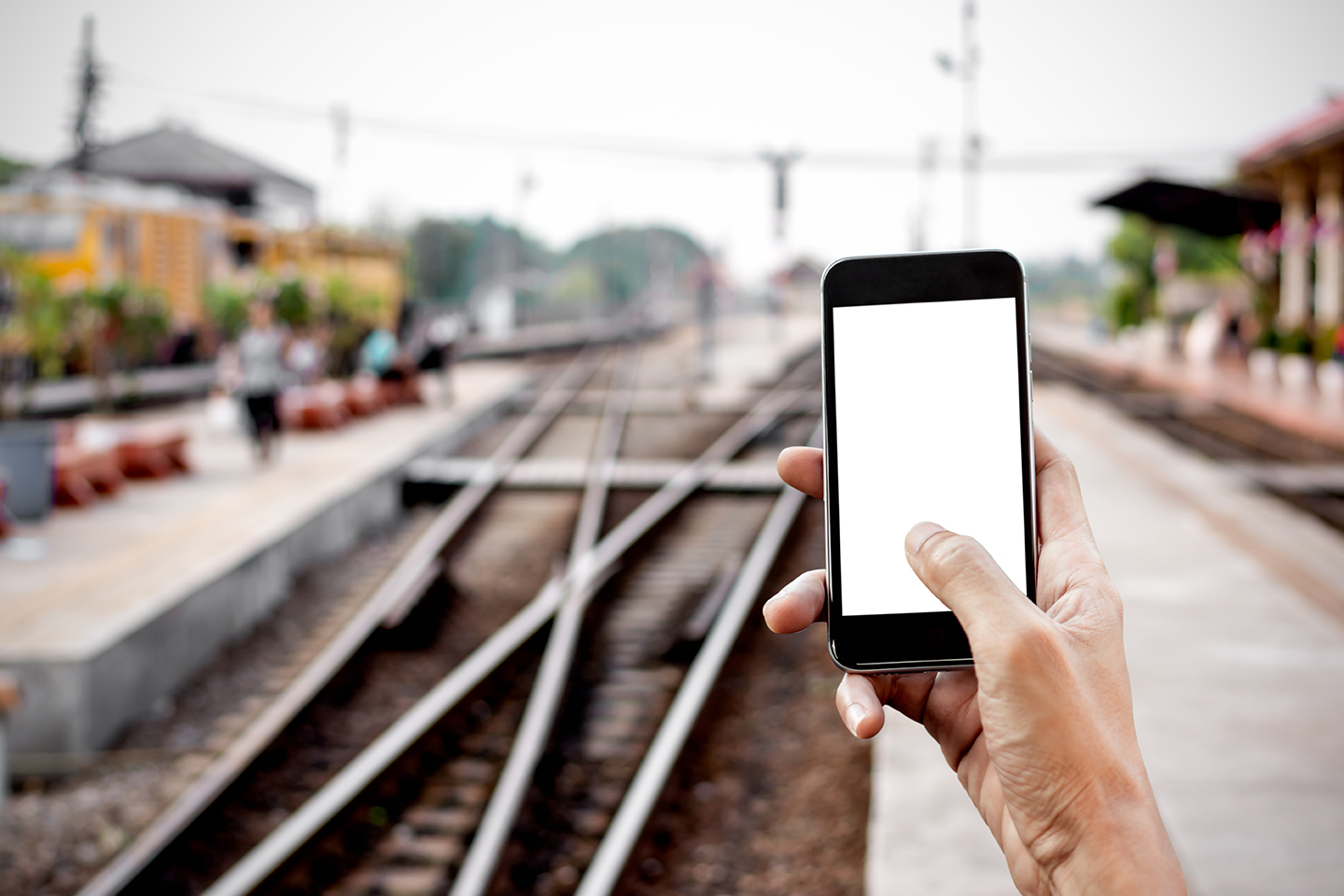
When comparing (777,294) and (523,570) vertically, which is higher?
(777,294)

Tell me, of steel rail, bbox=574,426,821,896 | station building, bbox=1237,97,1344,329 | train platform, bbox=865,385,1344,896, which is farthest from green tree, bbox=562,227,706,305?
train platform, bbox=865,385,1344,896

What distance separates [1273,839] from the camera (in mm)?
5094

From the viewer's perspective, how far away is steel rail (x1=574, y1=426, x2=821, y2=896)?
18.1 ft

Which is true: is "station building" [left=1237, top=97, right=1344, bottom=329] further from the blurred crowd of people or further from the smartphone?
the smartphone

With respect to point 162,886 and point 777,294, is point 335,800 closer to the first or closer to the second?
point 162,886

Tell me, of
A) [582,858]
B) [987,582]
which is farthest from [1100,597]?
[582,858]

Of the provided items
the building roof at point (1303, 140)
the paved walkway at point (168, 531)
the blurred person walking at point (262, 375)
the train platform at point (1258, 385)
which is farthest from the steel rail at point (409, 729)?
the building roof at point (1303, 140)

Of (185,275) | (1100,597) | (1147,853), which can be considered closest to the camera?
(1147,853)

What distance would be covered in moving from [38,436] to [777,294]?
36.9 m

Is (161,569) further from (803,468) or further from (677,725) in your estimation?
(803,468)

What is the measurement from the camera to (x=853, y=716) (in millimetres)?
1449

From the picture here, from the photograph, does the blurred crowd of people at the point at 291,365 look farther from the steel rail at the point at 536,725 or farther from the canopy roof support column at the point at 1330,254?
the canopy roof support column at the point at 1330,254

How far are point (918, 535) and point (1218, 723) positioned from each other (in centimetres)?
605

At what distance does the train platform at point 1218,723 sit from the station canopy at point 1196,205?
1554 cm
